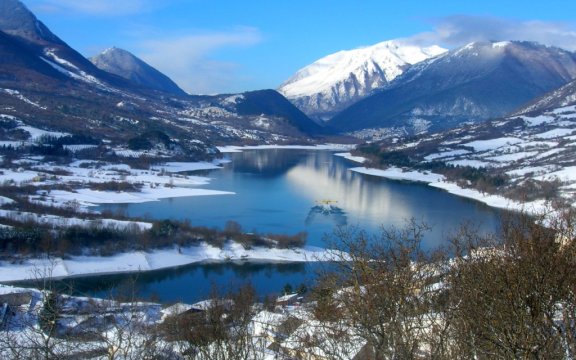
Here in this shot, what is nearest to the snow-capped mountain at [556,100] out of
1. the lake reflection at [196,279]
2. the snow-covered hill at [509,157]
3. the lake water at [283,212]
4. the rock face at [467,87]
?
the snow-covered hill at [509,157]

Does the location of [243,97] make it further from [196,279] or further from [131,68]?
[196,279]

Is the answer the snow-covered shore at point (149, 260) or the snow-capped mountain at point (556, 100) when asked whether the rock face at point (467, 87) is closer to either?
the snow-capped mountain at point (556, 100)

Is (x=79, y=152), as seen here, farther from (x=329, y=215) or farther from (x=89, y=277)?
(x=89, y=277)

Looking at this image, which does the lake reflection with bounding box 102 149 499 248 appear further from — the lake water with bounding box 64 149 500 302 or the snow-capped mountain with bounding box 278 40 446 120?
the snow-capped mountain with bounding box 278 40 446 120

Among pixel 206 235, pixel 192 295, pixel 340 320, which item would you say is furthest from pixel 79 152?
pixel 340 320

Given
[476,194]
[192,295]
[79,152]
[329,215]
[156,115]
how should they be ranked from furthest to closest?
[156,115] < [79,152] < [476,194] < [329,215] < [192,295]

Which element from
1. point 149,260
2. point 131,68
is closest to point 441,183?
point 149,260
